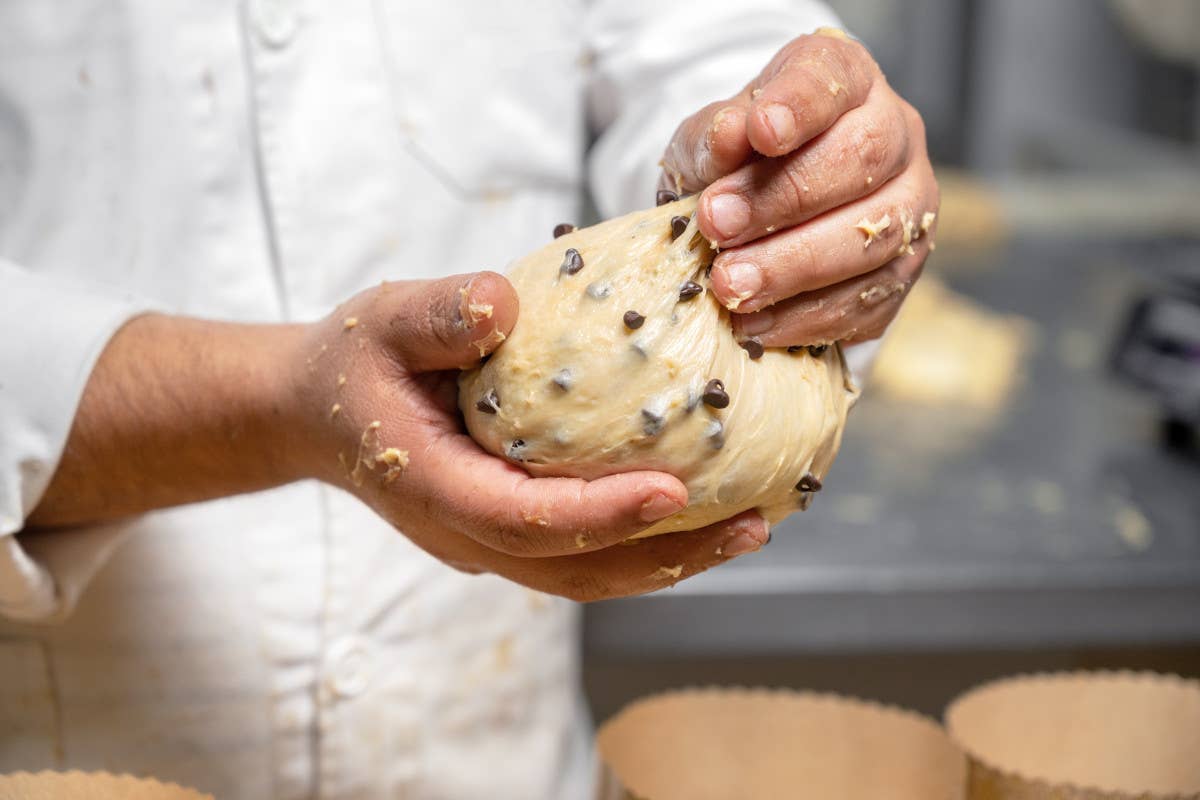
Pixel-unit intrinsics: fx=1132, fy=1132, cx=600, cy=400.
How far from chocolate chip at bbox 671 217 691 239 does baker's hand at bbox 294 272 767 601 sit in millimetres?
135

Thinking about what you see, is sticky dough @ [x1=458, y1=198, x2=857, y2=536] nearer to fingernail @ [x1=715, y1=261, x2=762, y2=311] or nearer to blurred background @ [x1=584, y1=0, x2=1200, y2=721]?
fingernail @ [x1=715, y1=261, x2=762, y2=311]

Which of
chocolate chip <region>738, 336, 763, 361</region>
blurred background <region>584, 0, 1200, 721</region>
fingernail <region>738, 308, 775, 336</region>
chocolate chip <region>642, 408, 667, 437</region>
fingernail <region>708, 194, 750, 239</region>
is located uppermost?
fingernail <region>708, 194, 750, 239</region>

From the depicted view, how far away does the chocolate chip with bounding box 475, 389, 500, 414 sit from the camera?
0.79m

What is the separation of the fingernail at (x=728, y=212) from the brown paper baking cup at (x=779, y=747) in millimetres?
440

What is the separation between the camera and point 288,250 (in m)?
1.15

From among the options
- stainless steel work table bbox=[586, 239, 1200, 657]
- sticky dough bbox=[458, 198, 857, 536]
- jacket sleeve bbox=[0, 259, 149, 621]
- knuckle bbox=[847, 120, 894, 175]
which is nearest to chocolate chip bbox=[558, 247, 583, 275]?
sticky dough bbox=[458, 198, 857, 536]

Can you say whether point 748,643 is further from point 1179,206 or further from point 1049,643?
point 1179,206

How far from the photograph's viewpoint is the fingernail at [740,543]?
0.79 m

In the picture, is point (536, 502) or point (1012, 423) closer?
point (536, 502)

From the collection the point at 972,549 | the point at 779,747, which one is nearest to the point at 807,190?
the point at 779,747

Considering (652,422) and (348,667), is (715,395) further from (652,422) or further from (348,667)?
(348,667)

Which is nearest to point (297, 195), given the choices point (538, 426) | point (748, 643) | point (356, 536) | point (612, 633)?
point (356, 536)

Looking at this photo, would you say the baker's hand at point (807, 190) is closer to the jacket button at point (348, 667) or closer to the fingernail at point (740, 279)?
the fingernail at point (740, 279)

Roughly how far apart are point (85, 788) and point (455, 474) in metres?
0.29
